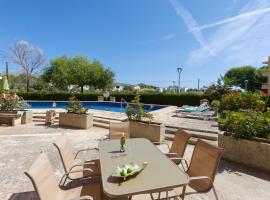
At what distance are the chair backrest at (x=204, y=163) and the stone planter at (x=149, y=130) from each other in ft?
11.5

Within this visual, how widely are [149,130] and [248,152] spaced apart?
3.04 metres

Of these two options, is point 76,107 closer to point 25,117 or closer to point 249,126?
point 25,117

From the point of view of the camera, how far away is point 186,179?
2.12 metres

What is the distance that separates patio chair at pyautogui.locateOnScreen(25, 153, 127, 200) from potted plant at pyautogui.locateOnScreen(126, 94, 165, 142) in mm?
3999

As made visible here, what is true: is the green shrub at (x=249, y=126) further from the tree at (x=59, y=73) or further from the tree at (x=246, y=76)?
the tree at (x=246, y=76)

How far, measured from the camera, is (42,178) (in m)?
2.02

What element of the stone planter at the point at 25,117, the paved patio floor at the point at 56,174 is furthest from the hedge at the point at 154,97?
the paved patio floor at the point at 56,174

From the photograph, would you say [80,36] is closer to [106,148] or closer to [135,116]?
[135,116]

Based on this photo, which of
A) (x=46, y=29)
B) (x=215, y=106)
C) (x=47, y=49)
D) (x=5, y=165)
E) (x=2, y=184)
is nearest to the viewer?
(x=2, y=184)

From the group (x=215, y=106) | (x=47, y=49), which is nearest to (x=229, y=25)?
(x=215, y=106)

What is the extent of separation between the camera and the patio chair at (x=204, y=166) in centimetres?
244

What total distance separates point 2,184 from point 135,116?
4568mm

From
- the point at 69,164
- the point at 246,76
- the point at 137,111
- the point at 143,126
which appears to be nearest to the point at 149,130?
the point at 143,126

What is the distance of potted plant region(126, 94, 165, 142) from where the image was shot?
6.54 m
